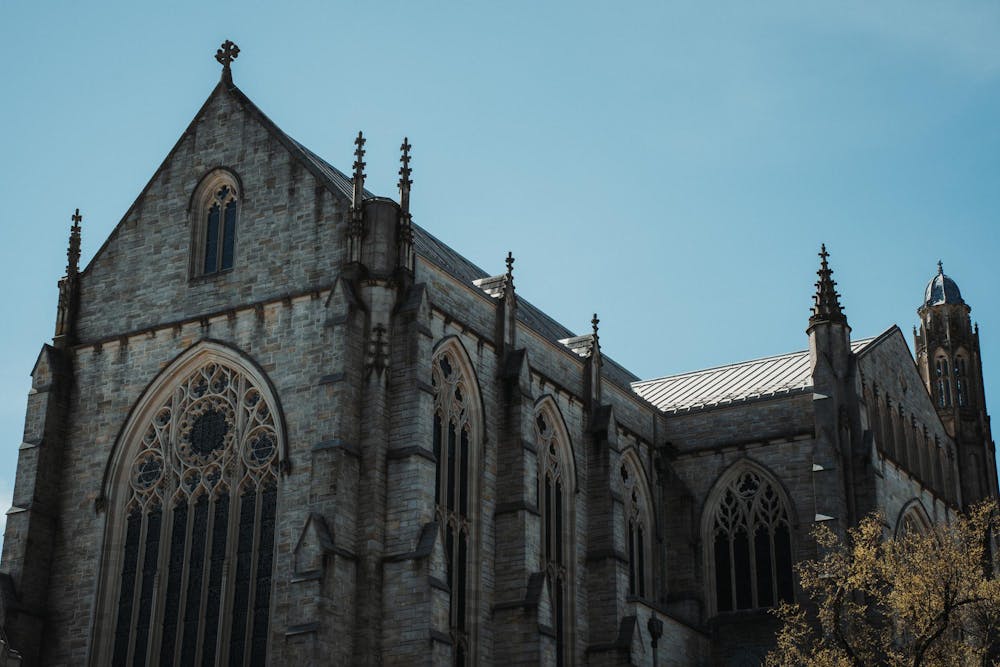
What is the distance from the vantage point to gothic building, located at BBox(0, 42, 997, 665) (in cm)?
3588

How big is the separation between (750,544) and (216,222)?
812 inches

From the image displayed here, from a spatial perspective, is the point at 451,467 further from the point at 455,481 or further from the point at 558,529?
the point at 558,529

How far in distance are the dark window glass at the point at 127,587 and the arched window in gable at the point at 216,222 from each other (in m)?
6.86

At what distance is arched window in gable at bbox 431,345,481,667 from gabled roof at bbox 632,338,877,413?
45.7ft

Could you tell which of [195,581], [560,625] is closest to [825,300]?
[560,625]

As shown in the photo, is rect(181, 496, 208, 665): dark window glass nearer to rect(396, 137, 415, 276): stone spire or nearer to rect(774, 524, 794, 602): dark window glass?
rect(396, 137, 415, 276): stone spire

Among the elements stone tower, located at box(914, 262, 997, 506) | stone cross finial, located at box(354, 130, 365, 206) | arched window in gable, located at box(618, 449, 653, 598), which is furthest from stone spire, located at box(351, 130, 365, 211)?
stone tower, located at box(914, 262, 997, 506)

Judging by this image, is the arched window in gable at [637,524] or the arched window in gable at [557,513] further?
the arched window in gable at [637,524]

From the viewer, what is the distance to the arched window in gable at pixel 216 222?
41031mm

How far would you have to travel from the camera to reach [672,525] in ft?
167

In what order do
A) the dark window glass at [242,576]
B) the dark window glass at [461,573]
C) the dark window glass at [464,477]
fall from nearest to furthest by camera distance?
the dark window glass at [242,576] → the dark window glass at [461,573] → the dark window glass at [464,477]

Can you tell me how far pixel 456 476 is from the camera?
39.8m

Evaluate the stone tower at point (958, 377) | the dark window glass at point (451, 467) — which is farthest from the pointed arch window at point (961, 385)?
the dark window glass at point (451, 467)

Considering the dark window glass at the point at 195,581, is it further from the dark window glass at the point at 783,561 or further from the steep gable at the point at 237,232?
the dark window glass at the point at 783,561
